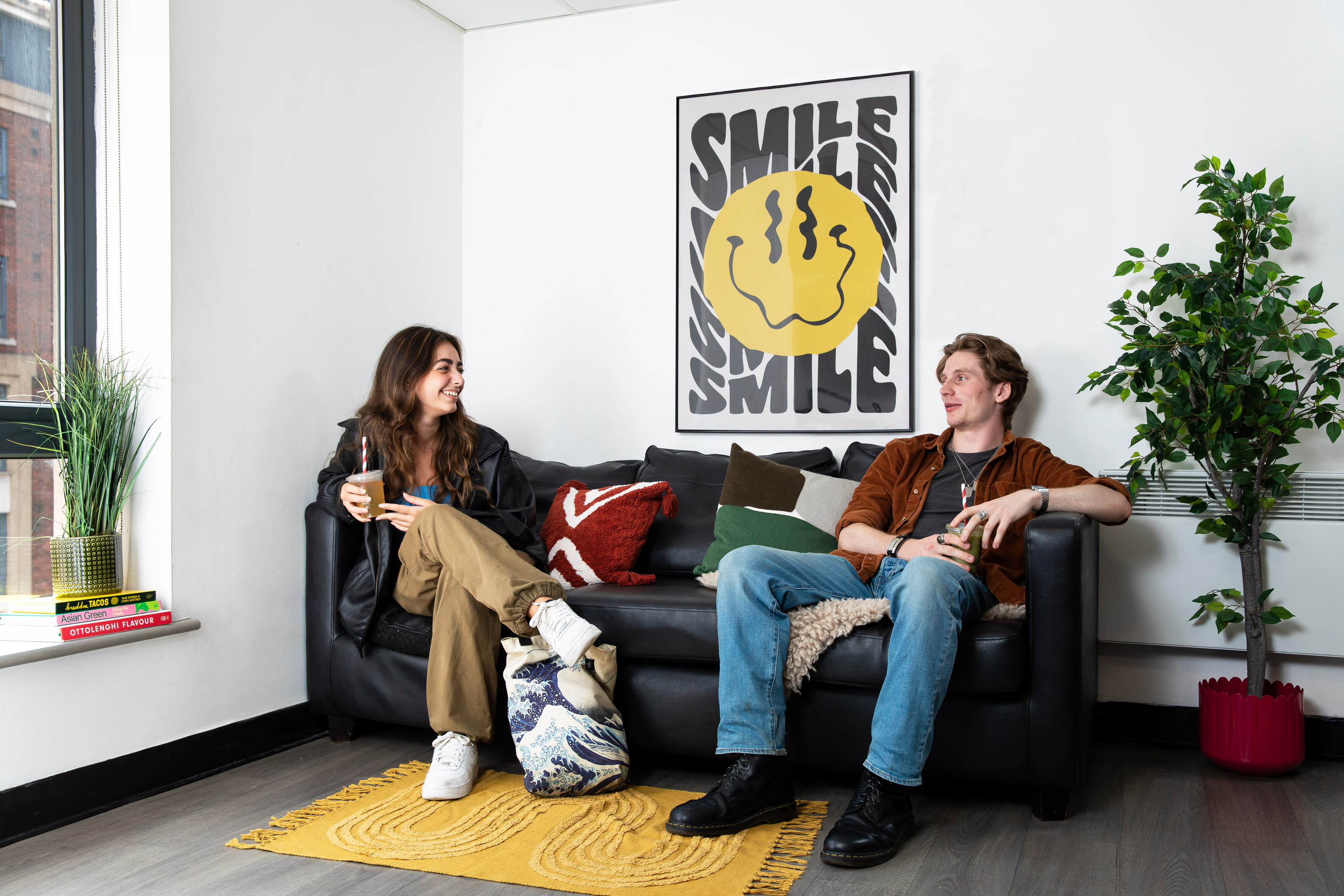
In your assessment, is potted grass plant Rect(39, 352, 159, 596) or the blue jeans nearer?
the blue jeans

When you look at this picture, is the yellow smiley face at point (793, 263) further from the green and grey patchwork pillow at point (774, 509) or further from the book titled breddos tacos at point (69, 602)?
the book titled breddos tacos at point (69, 602)

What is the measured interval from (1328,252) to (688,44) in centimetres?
205

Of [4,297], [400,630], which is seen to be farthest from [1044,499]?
[4,297]

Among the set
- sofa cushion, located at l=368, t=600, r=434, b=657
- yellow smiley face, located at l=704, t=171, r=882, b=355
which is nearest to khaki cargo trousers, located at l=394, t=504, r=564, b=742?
sofa cushion, located at l=368, t=600, r=434, b=657

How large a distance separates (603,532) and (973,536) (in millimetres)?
1025

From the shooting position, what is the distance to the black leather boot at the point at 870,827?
1861 mm

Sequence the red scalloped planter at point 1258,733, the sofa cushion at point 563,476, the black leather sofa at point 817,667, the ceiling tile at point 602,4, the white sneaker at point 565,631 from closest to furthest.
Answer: the black leather sofa at point 817,667, the white sneaker at point 565,631, the red scalloped planter at point 1258,733, the sofa cushion at point 563,476, the ceiling tile at point 602,4

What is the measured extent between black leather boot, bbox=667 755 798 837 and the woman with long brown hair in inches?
16.6

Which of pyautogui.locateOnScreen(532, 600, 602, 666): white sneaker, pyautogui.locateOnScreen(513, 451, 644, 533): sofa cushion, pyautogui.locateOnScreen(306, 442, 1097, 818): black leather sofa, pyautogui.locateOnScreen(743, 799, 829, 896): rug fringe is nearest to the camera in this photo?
pyautogui.locateOnScreen(743, 799, 829, 896): rug fringe

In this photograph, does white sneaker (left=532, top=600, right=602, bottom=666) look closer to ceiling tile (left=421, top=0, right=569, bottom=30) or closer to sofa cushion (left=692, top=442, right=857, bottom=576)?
sofa cushion (left=692, top=442, right=857, bottom=576)

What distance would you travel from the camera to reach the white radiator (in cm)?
257


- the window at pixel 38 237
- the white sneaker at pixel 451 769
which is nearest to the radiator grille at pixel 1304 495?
the white sneaker at pixel 451 769

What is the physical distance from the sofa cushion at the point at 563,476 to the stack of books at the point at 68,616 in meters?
1.13

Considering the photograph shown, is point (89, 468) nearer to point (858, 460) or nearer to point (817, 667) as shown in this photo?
point (817, 667)
